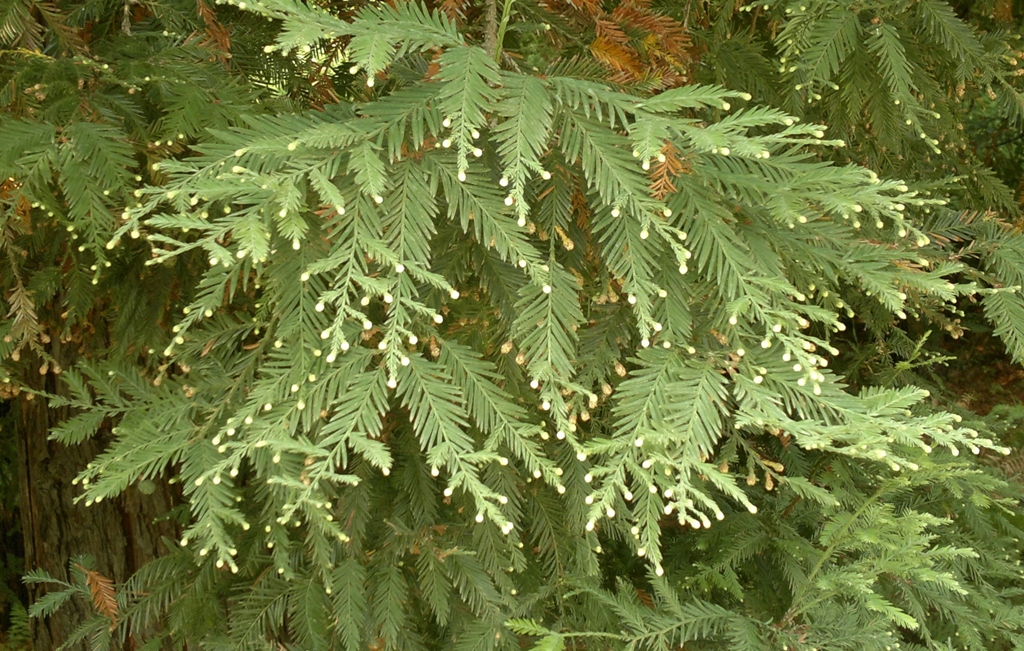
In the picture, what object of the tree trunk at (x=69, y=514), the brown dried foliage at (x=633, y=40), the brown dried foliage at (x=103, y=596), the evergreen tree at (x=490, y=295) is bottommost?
the tree trunk at (x=69, y=514)

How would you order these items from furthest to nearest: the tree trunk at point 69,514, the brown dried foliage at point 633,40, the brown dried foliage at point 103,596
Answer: the tree trunk at point 69,514 → the brown dried foliage at point 103,596 → the brown dried foliage at point 633,40

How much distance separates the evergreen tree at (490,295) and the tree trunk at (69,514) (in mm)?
173

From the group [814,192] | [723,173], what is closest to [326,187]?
[723,173]

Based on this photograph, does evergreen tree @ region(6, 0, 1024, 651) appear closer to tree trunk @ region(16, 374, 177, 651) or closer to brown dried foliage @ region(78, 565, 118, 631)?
brown dried foliage @ region(78, 565, 118, 631)

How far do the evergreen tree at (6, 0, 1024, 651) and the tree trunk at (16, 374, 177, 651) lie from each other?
0.57 ft

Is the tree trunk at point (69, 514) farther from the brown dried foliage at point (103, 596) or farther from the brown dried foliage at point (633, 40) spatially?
the brown dried foliage at point (633, 40)

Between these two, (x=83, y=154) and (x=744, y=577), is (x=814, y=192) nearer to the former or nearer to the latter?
(x=83, y=154)

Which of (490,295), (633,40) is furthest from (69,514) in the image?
(633,40)

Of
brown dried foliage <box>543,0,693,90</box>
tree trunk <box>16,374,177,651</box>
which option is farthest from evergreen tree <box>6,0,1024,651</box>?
tree trunk <box>16,374,177,651</box>

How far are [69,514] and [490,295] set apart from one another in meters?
2.68

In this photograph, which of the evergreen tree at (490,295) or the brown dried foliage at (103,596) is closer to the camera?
the evergreen tree at (490,295)

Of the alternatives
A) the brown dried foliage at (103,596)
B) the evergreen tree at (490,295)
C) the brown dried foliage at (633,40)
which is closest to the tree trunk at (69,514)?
the evergreen tree at (490,295)

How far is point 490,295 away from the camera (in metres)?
1.98

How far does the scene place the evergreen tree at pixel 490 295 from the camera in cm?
163
